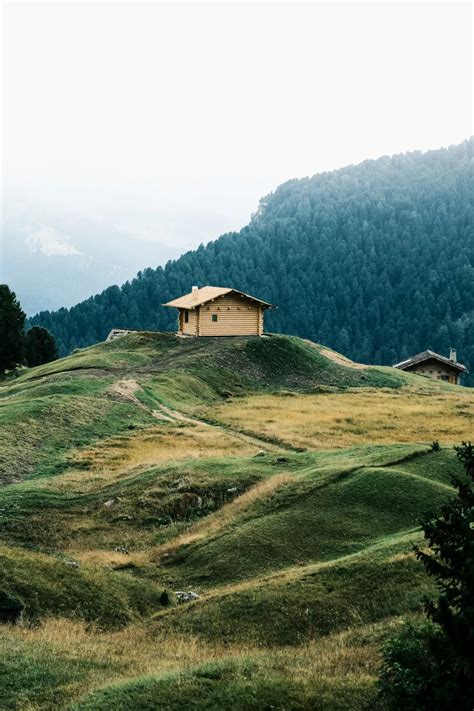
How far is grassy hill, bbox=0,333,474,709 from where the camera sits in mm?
16641

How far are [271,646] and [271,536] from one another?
837 cm

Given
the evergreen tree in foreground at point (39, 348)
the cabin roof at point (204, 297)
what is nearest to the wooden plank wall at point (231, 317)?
the cabin roof at point (204, 297)

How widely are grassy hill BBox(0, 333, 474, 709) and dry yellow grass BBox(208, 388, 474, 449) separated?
326 millimetres

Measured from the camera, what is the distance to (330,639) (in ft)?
63.9

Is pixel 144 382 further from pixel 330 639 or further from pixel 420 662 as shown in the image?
pixel 420 662

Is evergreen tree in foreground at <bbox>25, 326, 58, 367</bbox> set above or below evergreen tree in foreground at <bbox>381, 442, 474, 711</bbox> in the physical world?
above

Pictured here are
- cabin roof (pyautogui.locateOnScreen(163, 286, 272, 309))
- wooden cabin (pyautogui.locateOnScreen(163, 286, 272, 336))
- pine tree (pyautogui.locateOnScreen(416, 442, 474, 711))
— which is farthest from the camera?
wooden cabin (pyautogui.locateOnScreen(163, 286, 272, 336))

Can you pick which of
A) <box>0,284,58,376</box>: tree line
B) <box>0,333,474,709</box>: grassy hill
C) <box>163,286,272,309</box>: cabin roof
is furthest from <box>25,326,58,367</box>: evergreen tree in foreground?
<box>0,333,474,709</box>: grassy hill

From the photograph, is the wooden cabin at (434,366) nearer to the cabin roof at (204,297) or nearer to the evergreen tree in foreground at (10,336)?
the cabin roof at (204,297)

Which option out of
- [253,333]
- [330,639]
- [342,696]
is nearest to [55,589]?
[330,639]

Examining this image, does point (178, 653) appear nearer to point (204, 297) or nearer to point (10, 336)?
point (204, 297)

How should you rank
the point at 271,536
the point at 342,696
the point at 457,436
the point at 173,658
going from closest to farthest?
1. the point at 342,696
2. the point at 173,658
3. the point at 271,536
4. the point at 457,436

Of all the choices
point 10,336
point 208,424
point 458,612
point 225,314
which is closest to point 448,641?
point 458,612

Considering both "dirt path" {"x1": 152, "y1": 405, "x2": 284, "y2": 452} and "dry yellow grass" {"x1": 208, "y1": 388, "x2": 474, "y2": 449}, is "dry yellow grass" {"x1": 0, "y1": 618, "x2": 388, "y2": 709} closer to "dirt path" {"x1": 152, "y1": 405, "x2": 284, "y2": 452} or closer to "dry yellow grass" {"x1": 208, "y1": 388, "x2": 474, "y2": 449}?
"dirt path" {"x1": 152, "y1": 405, "x2": 284, "y2": 452}
